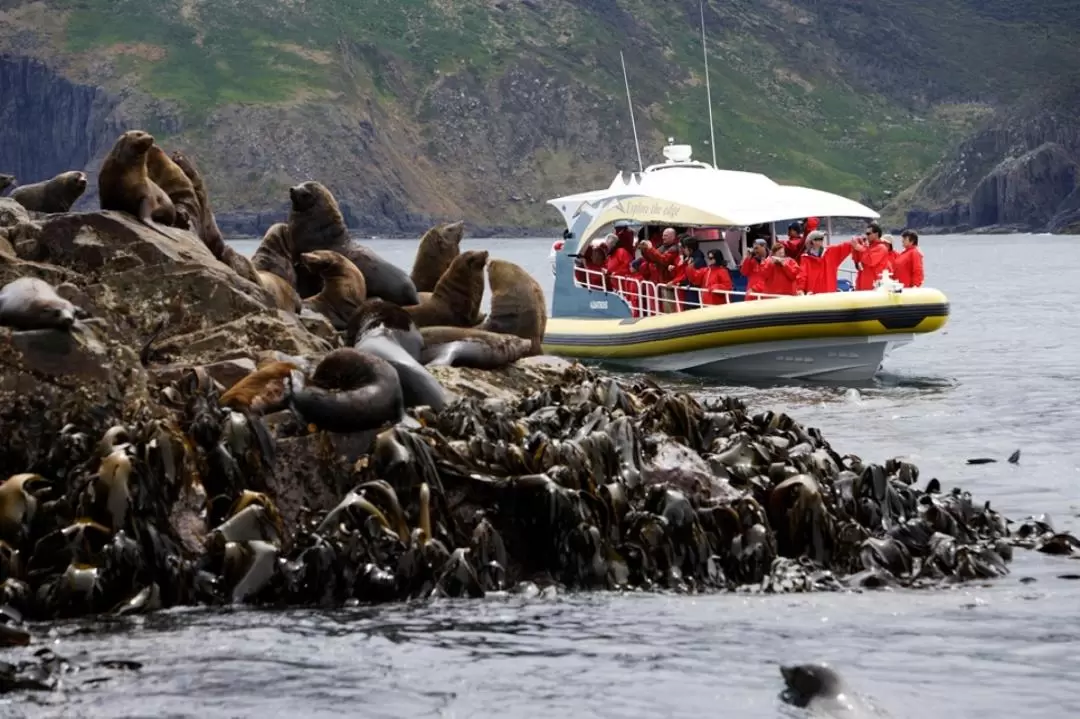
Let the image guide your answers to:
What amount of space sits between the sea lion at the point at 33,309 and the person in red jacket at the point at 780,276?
15.6 metres

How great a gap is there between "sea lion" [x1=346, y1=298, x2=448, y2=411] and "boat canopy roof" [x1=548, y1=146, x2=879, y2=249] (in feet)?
42.4

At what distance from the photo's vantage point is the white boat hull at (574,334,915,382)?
24219 mm

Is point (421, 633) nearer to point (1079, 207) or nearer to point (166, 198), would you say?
point (166, 198)

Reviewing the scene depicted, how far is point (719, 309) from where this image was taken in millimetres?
25062

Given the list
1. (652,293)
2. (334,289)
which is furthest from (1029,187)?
(334,289)

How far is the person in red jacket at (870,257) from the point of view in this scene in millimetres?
24906

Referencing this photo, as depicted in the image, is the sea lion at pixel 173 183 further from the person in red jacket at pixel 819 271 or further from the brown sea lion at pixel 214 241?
the person in red jacket at pixel 819 271

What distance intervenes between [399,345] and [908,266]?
1373 cm

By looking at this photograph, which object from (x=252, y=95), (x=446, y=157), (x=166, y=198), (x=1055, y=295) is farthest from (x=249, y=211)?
(x=166, y=198)

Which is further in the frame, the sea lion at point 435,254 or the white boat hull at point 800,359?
the white boat hull at point 800,359

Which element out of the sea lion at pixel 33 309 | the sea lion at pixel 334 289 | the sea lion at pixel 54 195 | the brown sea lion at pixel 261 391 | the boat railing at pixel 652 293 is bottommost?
the boat railing at pixel 652 293

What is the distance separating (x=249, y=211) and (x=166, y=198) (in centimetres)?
15274

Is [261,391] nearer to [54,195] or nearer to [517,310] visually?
→ [517,310]

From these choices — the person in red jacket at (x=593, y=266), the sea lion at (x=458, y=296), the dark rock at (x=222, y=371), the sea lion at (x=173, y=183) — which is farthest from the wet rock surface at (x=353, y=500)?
the person in red jacket at (x=593, y=266)
